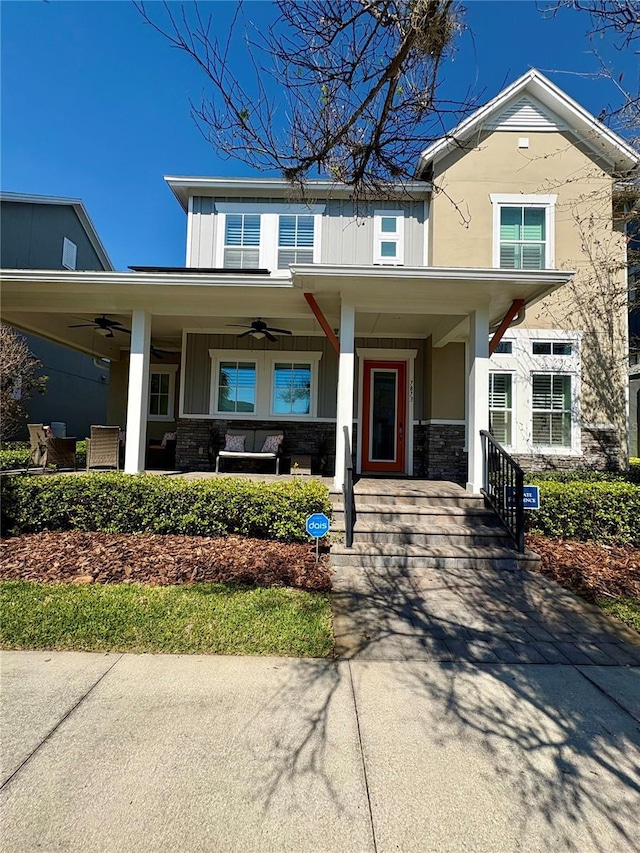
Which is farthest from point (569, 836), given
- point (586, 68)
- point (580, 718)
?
point (586, 68)

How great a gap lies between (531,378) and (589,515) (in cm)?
374

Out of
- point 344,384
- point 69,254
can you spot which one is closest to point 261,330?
point 344,384

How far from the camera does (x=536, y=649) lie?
3.40m

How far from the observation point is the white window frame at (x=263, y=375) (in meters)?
9.60

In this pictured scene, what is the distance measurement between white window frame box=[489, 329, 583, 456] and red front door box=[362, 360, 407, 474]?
1942mm

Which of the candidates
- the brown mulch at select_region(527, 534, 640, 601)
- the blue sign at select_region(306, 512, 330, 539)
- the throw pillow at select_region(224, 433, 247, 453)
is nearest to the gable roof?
the throw pillow at select_region(224, 433, 247, 453)

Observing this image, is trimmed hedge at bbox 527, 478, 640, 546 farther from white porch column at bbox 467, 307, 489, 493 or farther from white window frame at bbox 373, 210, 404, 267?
white window frame at bbox 373, 210, 404, 267

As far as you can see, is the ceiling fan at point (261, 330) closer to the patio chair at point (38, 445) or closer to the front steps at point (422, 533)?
the front steps at point (422, 533)

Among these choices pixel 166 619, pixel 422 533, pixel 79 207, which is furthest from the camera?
pixel 79 207

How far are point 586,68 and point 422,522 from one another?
5.34m

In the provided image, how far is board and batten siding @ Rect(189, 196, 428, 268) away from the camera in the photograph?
992 centimetres

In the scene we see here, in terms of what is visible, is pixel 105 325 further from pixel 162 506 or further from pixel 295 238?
pixel 295 238

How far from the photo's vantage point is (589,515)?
5.98 metres

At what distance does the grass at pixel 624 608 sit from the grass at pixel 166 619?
8.60 ft
